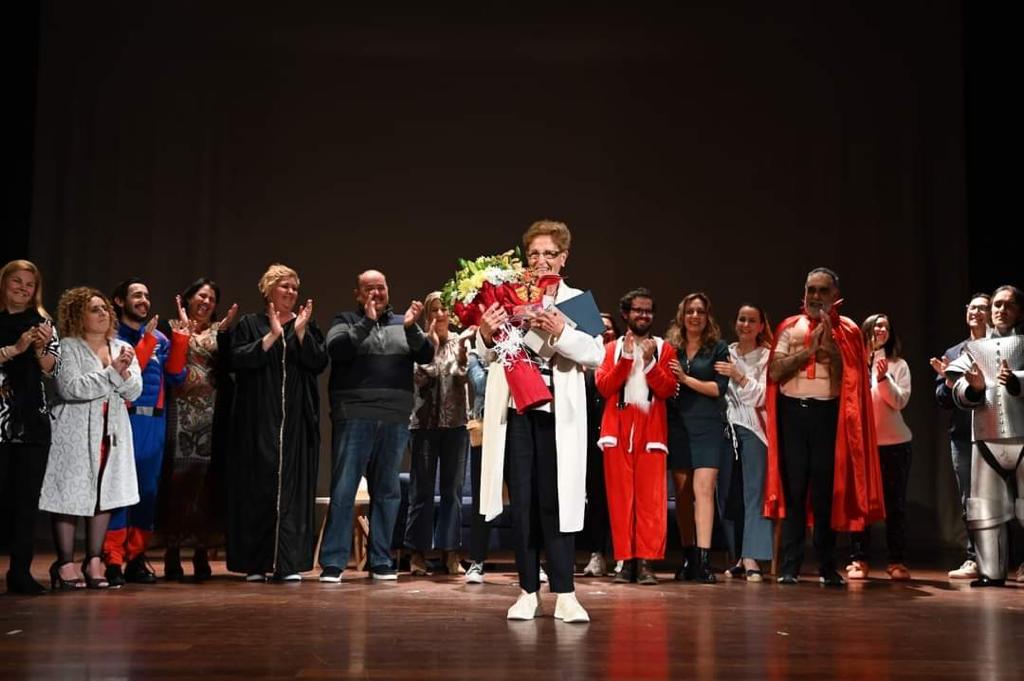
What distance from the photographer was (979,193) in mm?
8062

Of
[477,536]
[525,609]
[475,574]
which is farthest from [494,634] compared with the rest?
[477,536]

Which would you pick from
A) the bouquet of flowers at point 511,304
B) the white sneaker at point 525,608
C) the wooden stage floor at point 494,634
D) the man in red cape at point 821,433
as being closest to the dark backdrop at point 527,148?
the man in red cape at point 821,433

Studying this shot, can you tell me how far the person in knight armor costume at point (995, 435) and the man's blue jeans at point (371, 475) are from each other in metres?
2.93

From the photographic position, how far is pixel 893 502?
20.0ft

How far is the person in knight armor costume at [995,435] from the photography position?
213 inches

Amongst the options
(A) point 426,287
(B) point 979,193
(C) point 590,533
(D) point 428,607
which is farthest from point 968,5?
(D) point 428,607

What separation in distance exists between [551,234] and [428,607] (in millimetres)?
1552

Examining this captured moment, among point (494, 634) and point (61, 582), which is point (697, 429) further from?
point (61, 582)

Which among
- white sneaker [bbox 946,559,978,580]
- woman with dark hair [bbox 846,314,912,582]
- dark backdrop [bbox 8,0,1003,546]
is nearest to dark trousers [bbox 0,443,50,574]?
dark backdrop [bbox 8,0,1003,546]

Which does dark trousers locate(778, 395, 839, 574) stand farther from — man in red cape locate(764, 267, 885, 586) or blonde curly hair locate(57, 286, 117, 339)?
blonde curly hair locate(57, 286, 117, 339)

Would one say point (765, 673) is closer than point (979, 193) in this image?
Yes

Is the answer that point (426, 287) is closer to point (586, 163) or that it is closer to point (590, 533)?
point (586, 163)

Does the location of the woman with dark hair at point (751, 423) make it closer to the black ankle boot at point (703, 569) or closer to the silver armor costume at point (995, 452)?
the black ankle boot at point (703, 569)

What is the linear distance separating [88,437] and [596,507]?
2.72 m
